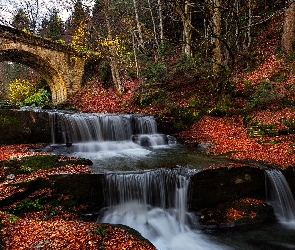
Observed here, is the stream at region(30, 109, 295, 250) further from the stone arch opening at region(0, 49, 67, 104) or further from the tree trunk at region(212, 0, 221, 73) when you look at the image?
the stone arch opening at region(0, 49, 67, 104)

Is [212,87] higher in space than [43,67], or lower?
lower

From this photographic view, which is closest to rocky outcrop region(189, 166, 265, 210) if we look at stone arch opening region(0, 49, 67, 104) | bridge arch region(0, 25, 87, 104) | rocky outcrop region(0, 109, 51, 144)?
rocky outcrop region(0, 109, 51, 144)

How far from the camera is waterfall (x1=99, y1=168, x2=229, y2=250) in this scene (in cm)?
609

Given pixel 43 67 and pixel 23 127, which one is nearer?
pixel 23 127

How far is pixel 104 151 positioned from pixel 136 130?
7.39 ft

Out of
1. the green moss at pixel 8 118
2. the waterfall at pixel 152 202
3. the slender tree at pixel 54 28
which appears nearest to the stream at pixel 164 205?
the waterfall at pixel 152 202

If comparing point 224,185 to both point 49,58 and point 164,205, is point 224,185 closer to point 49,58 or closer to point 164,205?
point 164,205

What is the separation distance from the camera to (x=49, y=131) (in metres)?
10.2

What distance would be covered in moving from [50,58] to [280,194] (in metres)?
16.6

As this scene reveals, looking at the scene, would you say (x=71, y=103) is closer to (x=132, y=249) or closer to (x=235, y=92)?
(x=235, y=92)

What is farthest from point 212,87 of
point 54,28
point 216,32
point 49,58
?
point 54,28

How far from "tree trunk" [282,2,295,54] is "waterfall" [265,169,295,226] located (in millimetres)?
8928

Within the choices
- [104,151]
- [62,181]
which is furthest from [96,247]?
[104,151]

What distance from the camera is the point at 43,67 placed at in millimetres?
19047
